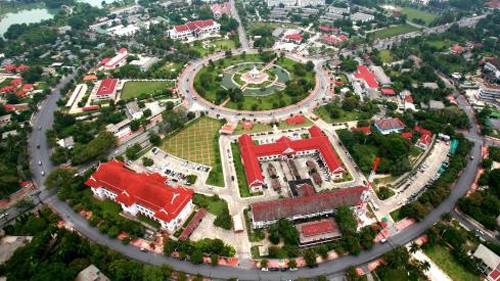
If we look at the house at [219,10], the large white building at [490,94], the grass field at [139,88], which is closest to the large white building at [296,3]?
the house at [219,10]

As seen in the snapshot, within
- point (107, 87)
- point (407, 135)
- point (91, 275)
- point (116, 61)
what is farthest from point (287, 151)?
point (116, 61)

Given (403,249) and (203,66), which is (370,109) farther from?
(203,66)

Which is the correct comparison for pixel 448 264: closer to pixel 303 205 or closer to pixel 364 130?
pixel 303 205

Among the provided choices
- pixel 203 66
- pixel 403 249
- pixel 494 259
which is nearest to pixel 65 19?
pixel 203 66

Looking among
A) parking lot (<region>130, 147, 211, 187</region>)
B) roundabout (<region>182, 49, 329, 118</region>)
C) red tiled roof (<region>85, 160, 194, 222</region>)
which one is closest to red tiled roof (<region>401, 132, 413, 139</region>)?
roundabout (<region>182, 49, 329, 118</region>)

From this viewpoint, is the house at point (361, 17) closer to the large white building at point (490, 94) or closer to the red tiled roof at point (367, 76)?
the red tiled roof at point (367, 76)

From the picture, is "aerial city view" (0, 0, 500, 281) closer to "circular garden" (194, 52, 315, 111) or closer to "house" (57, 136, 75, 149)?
"house" (57, 136, 75, 149)
